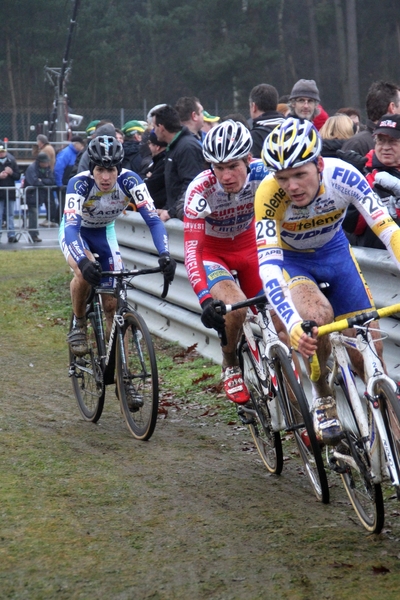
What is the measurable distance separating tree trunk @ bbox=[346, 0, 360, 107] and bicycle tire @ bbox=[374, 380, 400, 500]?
42519 millimetres

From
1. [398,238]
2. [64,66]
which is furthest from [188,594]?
[64,66]

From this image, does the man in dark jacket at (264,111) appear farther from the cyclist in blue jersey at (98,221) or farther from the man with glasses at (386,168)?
the man with glasses at (386,168)

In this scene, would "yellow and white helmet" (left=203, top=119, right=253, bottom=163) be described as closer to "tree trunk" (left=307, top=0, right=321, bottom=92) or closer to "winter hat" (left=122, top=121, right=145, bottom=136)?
"winter hat" (left=122, top=121, right=145, bottom=136)

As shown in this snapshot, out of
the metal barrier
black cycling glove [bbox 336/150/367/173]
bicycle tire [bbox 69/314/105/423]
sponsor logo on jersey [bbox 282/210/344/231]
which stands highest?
black cycling glove [bbox 336/150/367/173]

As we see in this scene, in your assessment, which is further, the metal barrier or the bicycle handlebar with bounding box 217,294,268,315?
the metal barrier

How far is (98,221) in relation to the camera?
7711 mm

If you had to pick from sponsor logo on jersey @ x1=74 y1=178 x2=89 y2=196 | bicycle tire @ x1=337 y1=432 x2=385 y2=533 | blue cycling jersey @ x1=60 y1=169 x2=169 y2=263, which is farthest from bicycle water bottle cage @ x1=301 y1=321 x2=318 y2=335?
sponsor logo on jersey @ x1=74 y1=178 x2=89 y2=196

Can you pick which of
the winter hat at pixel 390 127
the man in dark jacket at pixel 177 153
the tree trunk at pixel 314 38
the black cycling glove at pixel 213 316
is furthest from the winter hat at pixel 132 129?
the tree trunk at pixel 314 38

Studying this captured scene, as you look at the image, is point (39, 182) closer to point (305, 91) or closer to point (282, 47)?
point (305, 91)

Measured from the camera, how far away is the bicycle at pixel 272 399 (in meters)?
5.25

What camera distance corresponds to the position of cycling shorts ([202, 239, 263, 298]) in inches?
263

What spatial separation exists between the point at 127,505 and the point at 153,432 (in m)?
1.74

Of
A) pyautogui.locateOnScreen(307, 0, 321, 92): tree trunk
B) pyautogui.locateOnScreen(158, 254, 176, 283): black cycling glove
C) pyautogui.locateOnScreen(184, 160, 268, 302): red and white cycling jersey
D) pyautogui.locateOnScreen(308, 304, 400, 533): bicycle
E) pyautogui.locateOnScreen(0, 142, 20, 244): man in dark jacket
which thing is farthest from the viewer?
pyautogui.locateOnScreen(307, 0, 321, 92): tree trunk

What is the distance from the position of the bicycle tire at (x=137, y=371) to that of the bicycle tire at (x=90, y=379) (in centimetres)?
34
